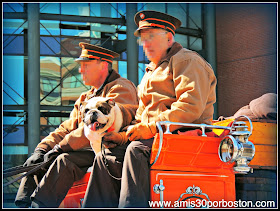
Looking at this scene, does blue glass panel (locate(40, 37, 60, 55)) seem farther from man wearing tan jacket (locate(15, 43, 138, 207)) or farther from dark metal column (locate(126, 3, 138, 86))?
man wearing tan jacket (locate(15, 43, 138, 207))

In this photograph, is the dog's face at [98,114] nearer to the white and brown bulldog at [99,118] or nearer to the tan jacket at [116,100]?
the white and brown bulldog at [99,118]

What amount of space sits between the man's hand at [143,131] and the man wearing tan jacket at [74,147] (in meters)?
0.61

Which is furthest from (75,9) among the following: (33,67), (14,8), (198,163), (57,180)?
(198,163)

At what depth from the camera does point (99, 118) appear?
147 inches

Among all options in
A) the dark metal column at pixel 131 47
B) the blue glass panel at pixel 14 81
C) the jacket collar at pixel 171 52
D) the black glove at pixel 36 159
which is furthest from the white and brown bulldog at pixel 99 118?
the blue glass panel at pixel 14 81

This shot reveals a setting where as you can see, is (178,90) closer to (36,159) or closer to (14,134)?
(36,159)

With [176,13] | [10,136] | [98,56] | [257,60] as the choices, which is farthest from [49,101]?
[98,56]

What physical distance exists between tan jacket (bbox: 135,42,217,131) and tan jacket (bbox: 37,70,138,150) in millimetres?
500

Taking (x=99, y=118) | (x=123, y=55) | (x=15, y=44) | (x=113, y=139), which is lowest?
(x=113, y=139)

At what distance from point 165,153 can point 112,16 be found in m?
11.7

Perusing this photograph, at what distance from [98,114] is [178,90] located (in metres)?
0.71

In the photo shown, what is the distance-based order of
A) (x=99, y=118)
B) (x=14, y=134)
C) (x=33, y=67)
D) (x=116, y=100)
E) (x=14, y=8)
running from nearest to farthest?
(x=99, y=118)
(x=116, y=100)
(x=33, y=67)
(x=14, y=134)
(x=14, y=8)

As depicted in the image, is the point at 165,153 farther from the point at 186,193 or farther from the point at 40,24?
the point at 40,24

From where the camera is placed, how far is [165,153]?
3219 millimetres
